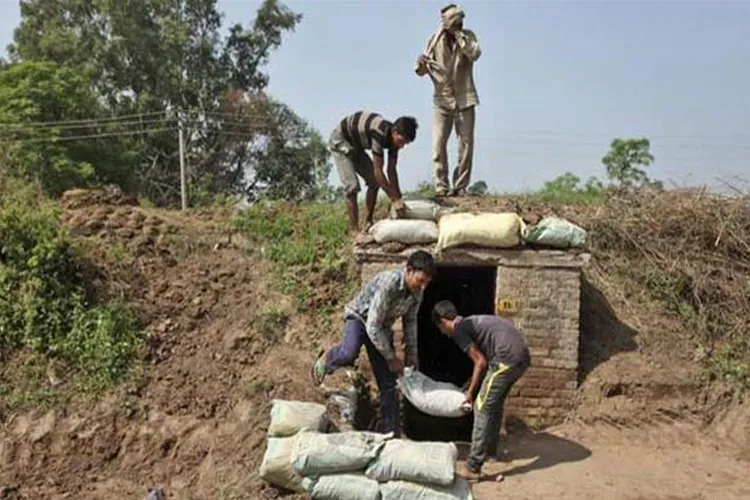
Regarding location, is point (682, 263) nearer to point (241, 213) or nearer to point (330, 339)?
point (330, 339)

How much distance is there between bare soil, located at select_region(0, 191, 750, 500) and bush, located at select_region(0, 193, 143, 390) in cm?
21

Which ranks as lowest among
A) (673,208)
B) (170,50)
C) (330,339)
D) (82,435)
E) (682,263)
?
(82,435)

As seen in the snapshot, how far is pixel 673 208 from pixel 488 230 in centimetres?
233

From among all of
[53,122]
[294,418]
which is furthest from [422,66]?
[53,122]

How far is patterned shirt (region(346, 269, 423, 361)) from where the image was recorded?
5.30 meters

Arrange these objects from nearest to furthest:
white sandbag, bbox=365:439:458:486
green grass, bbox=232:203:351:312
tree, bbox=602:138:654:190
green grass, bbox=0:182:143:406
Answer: white sandbag, bbox=365:439:458:486
green grass, bbox=0:182:143:406
green grass, bbox=232:203:351:312
tree, bbox=602:138:654:190

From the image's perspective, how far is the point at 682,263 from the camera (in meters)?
7.54

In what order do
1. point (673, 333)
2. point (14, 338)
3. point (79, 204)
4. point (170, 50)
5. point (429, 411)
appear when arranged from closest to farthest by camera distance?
point (429, 411), point (14, 338), point (673, 333), point (79, 204), point (170, 50)

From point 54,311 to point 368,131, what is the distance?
10.7 ft

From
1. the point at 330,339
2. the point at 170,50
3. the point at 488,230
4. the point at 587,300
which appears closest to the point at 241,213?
the point at 330,339

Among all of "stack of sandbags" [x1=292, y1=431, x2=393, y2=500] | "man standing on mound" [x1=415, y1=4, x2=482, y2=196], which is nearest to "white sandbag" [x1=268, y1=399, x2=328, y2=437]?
"stack of sandbags" [x1=292, y1=431, x2=393, y2=500]

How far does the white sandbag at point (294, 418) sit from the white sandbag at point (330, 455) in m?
0.21

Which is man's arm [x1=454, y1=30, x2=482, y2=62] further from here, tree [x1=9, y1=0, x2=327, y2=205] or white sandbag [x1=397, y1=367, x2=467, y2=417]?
tree [x1=9, y1=0, x2=327, y2=205]

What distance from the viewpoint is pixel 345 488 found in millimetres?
4824
